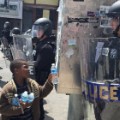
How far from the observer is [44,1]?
88.0ft

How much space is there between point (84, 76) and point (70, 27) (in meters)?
0.72

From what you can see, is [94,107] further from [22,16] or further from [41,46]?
[22,16]

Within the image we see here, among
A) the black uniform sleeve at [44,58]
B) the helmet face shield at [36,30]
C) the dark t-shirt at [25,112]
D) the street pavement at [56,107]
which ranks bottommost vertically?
the street pavement at [56,107]

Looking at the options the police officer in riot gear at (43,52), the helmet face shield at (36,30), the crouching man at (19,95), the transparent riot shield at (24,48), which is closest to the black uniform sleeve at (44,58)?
the police officer in riot gear at (43,52)

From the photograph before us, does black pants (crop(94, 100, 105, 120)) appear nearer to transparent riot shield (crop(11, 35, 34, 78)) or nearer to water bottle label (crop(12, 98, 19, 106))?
water bottle label (crop(12, 98, 19, 106))

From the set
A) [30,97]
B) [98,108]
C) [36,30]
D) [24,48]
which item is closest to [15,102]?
[30,97]

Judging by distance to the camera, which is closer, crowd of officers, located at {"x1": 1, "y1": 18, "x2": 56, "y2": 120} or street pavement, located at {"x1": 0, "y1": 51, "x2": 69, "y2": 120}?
crowd of officers, located at {"x1": 1, "y1": 18, "x2": 56, "y2": 120}

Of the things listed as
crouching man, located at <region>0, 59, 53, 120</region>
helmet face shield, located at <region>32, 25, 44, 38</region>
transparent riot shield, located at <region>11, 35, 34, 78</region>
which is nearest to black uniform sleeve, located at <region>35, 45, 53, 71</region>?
transparent riot shield, located at <region>11, 35, 34, 78</region>

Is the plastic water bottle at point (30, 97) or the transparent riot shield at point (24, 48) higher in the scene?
the transparent riot shield at point (24, 48)

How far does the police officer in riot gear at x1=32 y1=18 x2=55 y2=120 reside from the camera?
5.14 m

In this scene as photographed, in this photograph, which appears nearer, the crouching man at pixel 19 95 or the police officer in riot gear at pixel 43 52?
the crouching man at pixel 19 95

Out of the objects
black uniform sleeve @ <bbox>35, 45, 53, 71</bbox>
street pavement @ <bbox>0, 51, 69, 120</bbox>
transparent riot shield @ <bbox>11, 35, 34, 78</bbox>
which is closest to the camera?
black uniform sleeve @ <bbox>35, 45, 53, 71</bbox>

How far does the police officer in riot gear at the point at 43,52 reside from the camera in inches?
203

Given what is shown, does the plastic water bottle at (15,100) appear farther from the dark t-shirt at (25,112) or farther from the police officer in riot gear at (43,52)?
the police officer in riot gear at (43,52)
